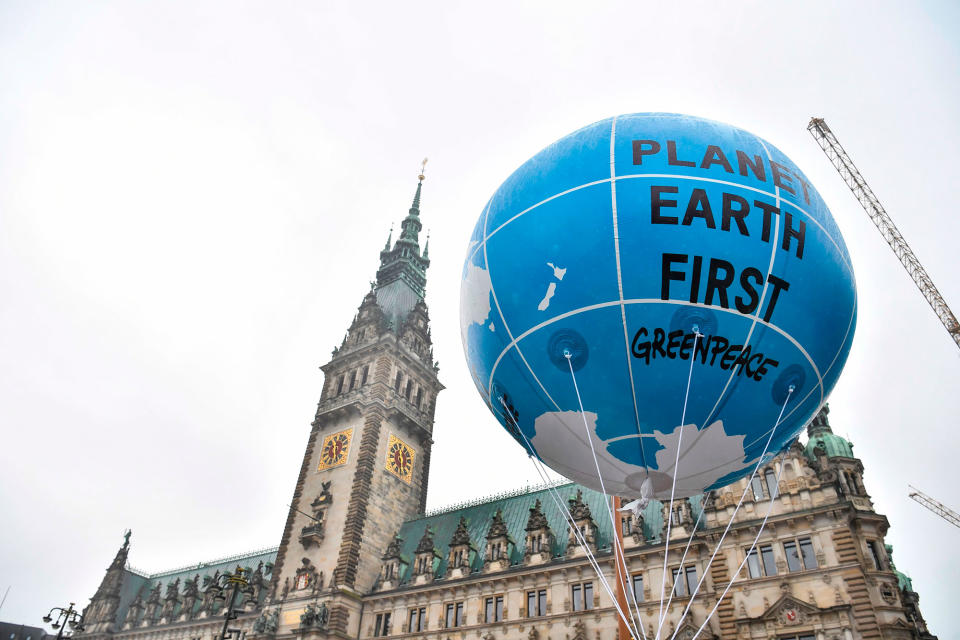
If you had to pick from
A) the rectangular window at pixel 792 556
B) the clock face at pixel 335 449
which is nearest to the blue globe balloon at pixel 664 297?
the rectangular window at pixel 792 556

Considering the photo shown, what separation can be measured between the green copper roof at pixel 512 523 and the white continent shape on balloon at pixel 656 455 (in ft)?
81.6

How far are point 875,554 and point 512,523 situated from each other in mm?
24123

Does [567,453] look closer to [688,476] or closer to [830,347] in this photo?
[688,476]

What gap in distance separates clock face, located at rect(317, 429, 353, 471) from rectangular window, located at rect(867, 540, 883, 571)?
3655 centimetres

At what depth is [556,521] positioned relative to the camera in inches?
1623

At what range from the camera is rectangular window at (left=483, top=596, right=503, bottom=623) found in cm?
3665

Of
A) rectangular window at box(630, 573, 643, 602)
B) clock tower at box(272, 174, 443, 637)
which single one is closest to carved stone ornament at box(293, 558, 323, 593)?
clock tower at box(272, 174, 443, 637)

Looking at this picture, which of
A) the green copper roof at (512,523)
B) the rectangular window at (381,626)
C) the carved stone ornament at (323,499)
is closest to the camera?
the green copper roof at (512,523)

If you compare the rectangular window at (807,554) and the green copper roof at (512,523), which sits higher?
the green copper roof at (512,523)

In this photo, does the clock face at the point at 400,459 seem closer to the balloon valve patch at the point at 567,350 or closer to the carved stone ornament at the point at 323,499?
the carved stone ornament at the point at 323,499

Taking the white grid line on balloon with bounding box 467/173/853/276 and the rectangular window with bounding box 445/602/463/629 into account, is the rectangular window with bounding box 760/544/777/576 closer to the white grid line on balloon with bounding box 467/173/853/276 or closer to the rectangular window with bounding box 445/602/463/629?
the rectangular window with bounding box 445/602/463/629

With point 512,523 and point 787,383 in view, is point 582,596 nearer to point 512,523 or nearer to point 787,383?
point 512,523

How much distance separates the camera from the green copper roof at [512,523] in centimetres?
3716

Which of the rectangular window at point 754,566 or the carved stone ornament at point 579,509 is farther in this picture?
the carved stone ornament at point 579,509
